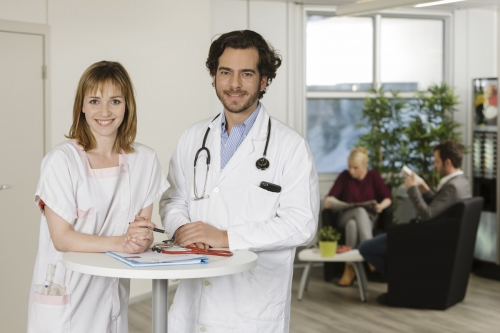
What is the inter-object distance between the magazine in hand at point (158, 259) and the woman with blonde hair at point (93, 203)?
0.24 feet

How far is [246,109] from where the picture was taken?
2908mm

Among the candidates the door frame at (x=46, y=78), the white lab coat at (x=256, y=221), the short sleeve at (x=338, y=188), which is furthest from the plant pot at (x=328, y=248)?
the white lab coat at (x=256, y=221)

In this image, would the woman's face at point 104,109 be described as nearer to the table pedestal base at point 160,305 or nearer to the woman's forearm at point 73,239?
the woman's forearm at point 73,239

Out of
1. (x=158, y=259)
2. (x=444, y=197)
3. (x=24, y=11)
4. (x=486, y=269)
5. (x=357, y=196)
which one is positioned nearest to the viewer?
(x=158, y=259)

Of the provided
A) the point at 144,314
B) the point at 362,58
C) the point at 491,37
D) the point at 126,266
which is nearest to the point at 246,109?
the point at 126,266

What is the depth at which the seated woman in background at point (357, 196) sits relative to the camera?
23.0ft

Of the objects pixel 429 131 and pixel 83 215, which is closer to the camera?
pixel 83 215

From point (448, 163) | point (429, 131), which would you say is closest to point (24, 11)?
point (448, 163)

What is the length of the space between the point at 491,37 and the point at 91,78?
21.6ft

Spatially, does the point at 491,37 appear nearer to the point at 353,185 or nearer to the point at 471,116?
the point at 471,116

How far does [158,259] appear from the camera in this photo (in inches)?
92.5

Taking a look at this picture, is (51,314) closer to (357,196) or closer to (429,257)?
(429,257)

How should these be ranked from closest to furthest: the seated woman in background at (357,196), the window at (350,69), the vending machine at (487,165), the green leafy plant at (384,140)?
the seated woman in background at (357,196) → the vending machine at (487,165) → the green leafy plant at (384,140) → the window at (350,69)

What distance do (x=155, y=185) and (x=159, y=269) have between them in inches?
25.0
